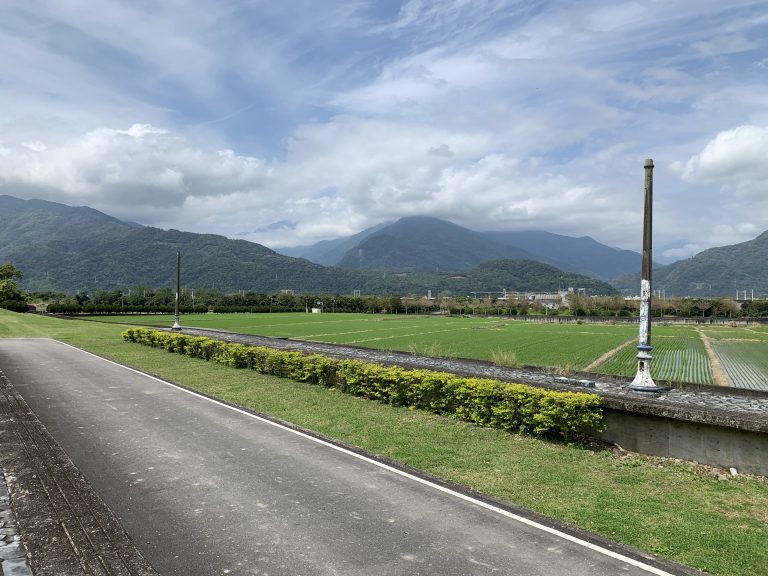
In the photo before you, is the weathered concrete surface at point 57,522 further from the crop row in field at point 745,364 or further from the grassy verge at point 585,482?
the crop row in field at point 745,364

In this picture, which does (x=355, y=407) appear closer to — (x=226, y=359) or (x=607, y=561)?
(x=607, y=561)

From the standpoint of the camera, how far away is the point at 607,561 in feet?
17.1

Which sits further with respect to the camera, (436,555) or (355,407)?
(355,407)

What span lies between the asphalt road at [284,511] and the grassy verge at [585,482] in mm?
745

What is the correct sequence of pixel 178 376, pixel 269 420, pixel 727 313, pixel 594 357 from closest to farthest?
pixel 269 420, pixel 178 376, pixel 594 357, pixel 727 313

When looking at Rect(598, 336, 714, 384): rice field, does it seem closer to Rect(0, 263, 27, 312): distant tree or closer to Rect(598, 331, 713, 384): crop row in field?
Rect(598, 331, 713, 384): crop row in field

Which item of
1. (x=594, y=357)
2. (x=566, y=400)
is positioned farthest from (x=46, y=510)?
(x=594, y=357)

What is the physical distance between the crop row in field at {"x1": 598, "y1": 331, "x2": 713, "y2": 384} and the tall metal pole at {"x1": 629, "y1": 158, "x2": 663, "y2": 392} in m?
6.05

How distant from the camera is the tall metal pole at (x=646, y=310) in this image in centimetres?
1155

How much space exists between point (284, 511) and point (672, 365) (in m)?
24.8

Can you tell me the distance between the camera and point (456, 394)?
37.9 feet

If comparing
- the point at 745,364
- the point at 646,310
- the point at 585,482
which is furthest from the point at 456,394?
the point at 745,364

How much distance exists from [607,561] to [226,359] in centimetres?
1746

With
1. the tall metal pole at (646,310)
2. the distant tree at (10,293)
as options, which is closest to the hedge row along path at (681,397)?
the tall metal pole at (646,310)
